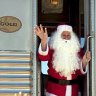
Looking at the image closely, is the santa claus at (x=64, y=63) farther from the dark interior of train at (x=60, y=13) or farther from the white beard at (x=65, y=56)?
the dark interior of train at (x=60, y=13)

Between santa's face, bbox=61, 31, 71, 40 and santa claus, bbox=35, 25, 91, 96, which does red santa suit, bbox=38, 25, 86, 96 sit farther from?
santa's face, bbox=61, 31, 71, 40

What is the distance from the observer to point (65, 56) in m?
3.49

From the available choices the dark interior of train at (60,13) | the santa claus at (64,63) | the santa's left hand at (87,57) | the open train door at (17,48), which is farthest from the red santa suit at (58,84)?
the dark interior of train at (60,13)

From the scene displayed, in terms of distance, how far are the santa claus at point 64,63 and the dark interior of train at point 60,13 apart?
1.55ft

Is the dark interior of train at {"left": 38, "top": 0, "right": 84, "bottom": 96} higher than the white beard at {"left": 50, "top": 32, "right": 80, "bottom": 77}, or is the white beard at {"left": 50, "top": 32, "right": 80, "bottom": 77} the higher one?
the dark interior of train at {"left": 38, "top": 0, "right": 84, "bottom": 96}

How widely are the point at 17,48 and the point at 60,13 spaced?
1225 millimetres

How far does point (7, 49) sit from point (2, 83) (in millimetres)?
336

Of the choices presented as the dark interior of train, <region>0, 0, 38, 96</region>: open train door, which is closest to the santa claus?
<region>0, 0, 38, 96</region>: open train door

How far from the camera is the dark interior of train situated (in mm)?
4105

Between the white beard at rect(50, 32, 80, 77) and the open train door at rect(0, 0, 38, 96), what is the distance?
0.33 metres

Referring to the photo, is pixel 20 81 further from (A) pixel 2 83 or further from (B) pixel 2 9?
(B) pixel 2 9

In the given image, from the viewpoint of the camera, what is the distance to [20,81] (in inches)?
127

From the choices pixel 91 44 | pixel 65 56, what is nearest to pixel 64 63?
pixel 65 56

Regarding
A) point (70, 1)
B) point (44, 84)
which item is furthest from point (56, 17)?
point (44, 84)
